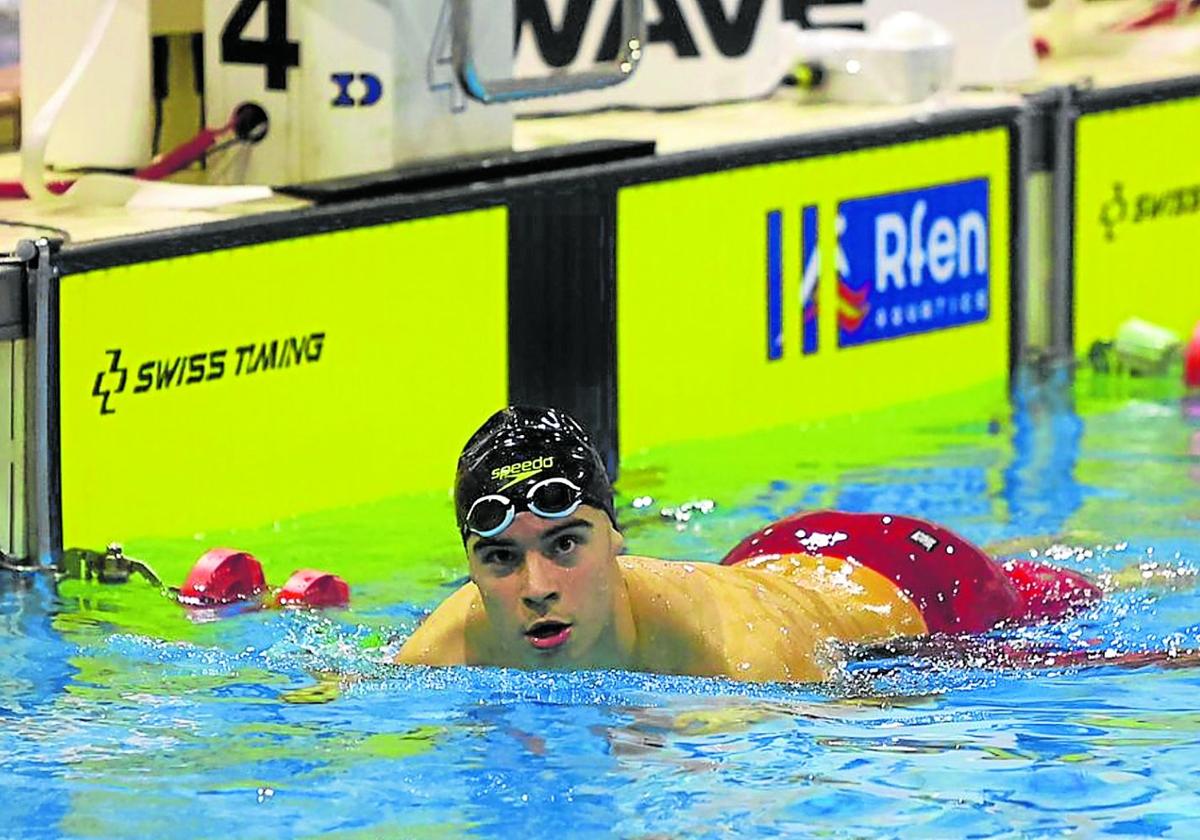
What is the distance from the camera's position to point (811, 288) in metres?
7.37

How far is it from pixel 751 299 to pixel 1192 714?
9.26ft

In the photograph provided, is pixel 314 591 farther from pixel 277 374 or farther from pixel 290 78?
pixel 290 78

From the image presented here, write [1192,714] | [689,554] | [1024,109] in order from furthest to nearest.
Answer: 1. [1024,109]
2. [689,554]
3. [1192,714]

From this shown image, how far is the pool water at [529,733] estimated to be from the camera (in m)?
4.04

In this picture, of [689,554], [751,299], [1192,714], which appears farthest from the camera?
[751,299]

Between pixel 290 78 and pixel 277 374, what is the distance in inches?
30.9

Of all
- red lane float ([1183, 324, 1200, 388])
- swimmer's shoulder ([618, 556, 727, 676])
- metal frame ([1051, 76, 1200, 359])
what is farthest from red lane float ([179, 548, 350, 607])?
metal frame ([1051, 76, 1200, 359])

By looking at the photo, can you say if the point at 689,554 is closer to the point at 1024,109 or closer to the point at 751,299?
the point at 751,299

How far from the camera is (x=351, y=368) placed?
6250mm

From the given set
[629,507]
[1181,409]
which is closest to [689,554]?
[629,507]

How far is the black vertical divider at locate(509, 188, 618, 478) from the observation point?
6637 millimetres

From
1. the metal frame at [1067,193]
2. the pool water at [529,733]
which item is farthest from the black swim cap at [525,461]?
the metal frame at [1067,193]

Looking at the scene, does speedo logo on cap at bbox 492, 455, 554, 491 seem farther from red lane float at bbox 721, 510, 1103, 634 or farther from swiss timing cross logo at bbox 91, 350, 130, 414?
swiss timing cross logo at bbox 91, 350, 130, 414

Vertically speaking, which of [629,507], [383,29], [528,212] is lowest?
[629,507]
